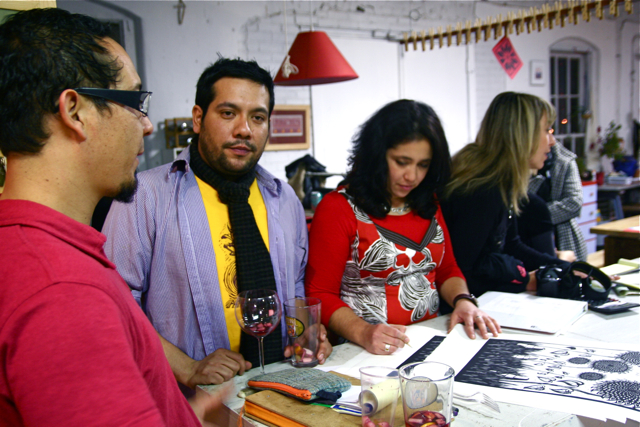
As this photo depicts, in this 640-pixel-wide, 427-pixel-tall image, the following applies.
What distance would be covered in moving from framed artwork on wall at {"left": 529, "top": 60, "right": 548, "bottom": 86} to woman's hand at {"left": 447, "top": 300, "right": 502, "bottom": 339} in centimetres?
639

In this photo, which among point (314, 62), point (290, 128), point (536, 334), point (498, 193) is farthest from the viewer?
point (290, 128)

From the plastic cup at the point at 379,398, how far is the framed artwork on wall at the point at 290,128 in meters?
4.13

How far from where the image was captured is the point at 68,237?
64cm

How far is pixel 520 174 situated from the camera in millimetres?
2109

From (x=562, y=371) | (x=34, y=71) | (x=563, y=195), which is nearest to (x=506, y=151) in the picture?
(x=562, y=371)

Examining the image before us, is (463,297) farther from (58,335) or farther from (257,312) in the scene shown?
(58,335)

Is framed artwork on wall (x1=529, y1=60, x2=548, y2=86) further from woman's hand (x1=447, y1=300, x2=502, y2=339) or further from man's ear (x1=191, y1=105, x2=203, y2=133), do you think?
man's ear (x1=191, y1=105, x2=203, y2=133)

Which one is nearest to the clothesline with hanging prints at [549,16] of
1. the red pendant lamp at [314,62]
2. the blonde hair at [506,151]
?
the blonde hair at [506,151]

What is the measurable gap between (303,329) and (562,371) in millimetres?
640

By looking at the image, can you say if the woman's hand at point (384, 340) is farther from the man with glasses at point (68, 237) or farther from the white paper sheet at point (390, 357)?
the man with glasses at point (68, 237)

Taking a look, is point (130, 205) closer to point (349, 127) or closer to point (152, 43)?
point (152, 43)

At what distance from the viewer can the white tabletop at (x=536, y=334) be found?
38.2 inches

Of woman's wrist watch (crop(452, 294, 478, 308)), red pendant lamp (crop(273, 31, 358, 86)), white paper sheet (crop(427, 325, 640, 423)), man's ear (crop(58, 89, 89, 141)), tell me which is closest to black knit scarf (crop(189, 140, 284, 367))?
white paper sheet (crop(427, 325, 640, 423))

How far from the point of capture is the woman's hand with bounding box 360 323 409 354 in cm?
134
